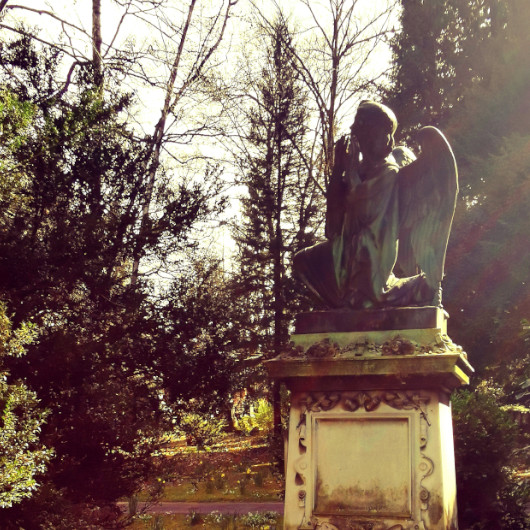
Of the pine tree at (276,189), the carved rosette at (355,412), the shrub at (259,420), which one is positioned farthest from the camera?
the shrub at (259,420)

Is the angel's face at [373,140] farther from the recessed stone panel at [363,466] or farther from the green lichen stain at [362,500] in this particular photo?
the green lichen stain at [362,500]

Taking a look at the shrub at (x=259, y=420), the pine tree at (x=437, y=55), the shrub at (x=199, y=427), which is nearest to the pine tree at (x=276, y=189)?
the pine tree at (x=437, y=55)

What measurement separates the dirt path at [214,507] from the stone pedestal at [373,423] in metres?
9.01

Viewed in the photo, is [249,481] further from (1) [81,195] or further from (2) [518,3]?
(2) [518,3]

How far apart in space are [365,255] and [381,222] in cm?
27

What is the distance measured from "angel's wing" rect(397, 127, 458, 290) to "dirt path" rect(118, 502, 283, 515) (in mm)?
9303

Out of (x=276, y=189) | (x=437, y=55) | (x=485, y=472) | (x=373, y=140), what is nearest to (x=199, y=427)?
(x=485, y=472)

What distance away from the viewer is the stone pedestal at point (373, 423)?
14.6ft

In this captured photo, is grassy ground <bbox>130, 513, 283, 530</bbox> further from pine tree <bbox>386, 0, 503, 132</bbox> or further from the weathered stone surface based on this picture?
pine tree <bbox>386, 0, 503, 132</bbox>

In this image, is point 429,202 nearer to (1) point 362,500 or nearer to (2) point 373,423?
(2) point 373,423

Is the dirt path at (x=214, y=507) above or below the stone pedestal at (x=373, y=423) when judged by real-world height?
below

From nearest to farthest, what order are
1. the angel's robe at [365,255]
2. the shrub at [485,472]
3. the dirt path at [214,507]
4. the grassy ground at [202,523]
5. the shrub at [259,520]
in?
the angel's robe at [365,255]
the shrub at [485,472]
the grassy ground at [202,523]
the shrub at [259,520]
the dirt path at [214,507]

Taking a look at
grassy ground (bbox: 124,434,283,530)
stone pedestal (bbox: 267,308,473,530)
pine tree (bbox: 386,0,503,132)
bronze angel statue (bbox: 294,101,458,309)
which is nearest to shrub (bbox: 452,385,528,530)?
grassy ground (bbox: 124,434,283,530)

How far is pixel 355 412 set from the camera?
15.5 feet
